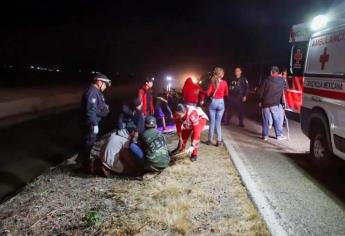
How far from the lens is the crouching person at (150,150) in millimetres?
6137

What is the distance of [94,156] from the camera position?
248 inches

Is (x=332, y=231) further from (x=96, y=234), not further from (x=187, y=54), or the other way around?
(x=187, y=54)

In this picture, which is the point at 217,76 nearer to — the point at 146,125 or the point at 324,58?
the point at 324,58

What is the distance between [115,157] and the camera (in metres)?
6.16

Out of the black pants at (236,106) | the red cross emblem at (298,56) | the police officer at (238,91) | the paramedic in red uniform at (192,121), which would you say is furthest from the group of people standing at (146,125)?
the red cross emblem at (298,56)

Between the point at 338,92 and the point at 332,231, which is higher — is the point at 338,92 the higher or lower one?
the higher one

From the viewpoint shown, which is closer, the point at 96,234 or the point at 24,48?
the point at 96,234

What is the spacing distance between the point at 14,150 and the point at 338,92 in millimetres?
6663

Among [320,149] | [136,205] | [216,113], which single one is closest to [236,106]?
[216,113]

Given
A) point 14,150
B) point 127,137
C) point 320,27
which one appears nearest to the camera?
point 127,137

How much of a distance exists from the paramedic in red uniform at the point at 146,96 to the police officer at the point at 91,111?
4.16ft

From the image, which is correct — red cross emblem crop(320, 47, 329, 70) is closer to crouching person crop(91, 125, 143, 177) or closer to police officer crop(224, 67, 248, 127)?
crouching person crop(91, 125, 143, 177)

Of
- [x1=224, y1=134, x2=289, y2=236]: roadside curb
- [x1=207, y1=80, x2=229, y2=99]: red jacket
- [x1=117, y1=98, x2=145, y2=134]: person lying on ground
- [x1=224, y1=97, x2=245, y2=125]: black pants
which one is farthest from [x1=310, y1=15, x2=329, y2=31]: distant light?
[x1=224, y1=97, x2=245, y2=125]: black pants

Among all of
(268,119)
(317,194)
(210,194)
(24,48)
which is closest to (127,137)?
(210,194)
